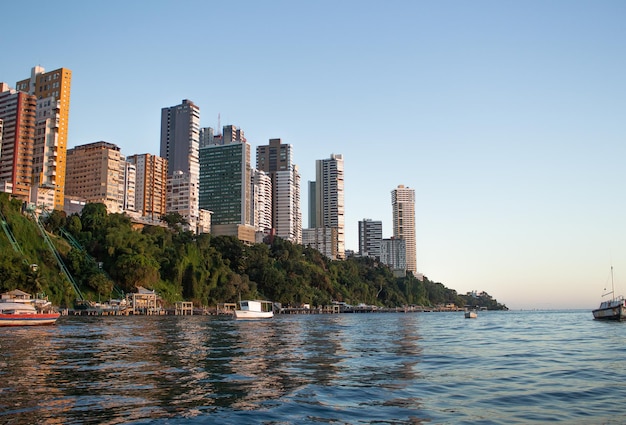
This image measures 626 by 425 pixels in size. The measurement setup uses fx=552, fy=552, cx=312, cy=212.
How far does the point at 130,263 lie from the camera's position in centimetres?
12556

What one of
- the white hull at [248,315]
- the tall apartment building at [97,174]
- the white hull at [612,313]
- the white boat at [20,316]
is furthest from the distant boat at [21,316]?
the tall apartment building at [97,174]

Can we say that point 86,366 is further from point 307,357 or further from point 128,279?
point 128,279

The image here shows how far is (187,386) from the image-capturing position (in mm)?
21141

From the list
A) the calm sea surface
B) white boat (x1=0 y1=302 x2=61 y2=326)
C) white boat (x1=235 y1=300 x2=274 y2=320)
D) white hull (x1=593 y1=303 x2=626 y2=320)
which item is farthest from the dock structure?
the calm sea surface

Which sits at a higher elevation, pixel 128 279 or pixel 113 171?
pixel 113 171

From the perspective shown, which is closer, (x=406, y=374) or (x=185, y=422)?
(x=185, y=422)

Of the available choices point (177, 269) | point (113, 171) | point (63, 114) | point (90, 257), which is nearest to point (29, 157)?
point (63, 114)

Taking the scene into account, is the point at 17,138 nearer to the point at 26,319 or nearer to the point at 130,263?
the point at 130,263

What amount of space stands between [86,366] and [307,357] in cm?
1247

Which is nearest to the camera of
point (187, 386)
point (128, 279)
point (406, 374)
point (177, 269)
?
point (187, 386)

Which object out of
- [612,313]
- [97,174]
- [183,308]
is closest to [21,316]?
[183,308]

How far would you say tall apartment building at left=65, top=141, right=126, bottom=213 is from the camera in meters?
182

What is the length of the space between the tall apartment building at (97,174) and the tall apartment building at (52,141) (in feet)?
80.9

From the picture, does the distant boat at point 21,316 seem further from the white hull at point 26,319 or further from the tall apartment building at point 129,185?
the tall apartment building at point 129,185
